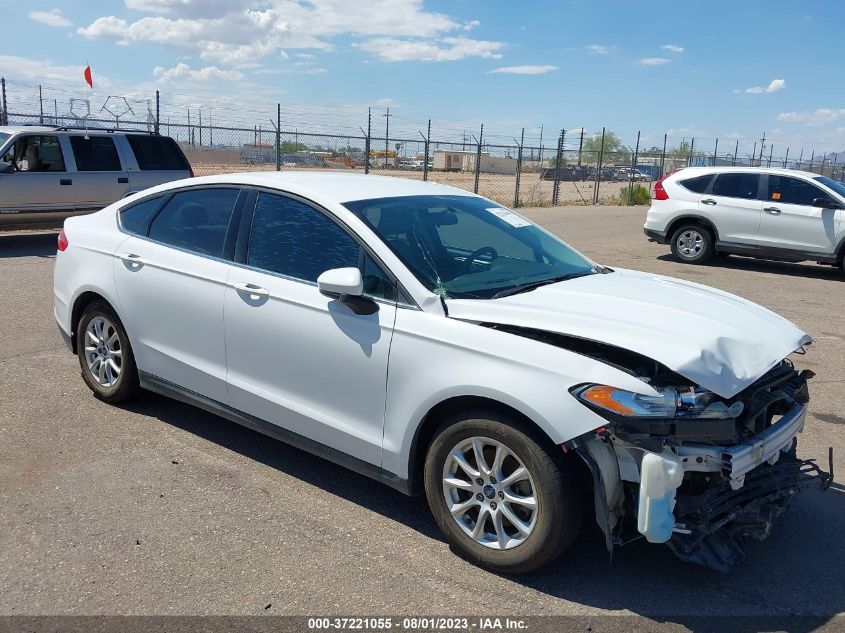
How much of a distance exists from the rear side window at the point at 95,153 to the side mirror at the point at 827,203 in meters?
11.5

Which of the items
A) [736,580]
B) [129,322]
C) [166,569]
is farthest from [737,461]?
[129,322]

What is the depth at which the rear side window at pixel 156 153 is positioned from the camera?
44.4ft

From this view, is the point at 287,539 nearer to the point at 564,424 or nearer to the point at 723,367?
the point at 564,424

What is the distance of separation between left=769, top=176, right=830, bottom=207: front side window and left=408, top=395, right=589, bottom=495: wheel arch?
Answer: 1100 cm

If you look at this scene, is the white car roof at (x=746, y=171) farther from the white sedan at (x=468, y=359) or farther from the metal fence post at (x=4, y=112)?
the metal fence post at (x=4, y=112)

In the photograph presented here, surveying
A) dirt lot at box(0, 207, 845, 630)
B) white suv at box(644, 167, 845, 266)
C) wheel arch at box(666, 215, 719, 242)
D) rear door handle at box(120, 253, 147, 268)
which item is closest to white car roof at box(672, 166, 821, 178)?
white suv at box(644, 167, 845, 266)

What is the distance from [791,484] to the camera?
11.5ft

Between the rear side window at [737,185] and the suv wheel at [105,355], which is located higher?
the rear side window at [737,185]

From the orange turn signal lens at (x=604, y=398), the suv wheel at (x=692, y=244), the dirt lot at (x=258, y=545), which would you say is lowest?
the dirt lot at (x=258, y=545)

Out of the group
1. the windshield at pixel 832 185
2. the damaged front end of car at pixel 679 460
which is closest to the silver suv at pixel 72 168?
the windshield at pixel 832 185

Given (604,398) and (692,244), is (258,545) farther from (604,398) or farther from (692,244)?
(692,244)

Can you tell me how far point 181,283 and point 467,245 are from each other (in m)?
1.69

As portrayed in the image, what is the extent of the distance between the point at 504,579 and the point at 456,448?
606 mm

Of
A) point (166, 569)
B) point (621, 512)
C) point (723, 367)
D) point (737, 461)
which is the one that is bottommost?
point (166, 569)
